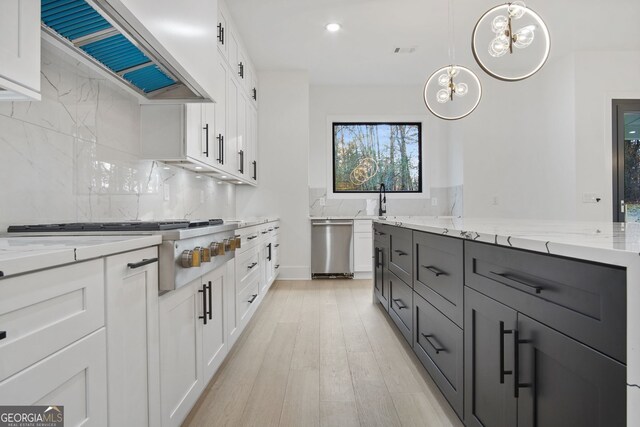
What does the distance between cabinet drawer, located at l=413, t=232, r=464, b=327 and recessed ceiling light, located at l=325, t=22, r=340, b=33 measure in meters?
2.68

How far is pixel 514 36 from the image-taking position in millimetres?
2414

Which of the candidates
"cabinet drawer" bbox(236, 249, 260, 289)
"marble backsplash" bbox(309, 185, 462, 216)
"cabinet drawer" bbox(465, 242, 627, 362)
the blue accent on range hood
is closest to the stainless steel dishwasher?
"marble backsplash" bbox(309, 185, 462, 216)

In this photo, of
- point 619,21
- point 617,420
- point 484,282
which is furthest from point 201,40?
point 619,21

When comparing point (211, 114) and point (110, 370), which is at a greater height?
point (211, 114)

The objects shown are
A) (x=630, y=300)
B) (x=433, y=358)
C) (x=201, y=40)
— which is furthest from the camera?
(x=201, y=40)

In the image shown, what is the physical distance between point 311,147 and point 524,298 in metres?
4.83

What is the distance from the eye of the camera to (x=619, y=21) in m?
3.83

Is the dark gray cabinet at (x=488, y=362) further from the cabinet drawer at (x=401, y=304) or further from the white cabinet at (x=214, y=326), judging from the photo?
the white cabinet at (x=214, y=326)

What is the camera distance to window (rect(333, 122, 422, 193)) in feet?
18.7

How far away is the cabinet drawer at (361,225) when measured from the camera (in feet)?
16.6

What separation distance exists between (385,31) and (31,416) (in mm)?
4222

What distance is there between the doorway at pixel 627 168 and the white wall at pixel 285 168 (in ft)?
12.7

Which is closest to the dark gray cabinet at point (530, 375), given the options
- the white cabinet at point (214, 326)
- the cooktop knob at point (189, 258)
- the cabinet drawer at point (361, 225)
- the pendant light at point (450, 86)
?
the cooktop knob at point (189, 258)

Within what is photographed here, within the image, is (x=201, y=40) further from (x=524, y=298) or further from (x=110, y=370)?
(x=524, y=298)
